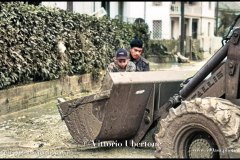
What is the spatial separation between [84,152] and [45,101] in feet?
18.4

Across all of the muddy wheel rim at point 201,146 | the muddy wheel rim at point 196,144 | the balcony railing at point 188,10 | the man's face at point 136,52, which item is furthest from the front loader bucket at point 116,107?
the balcony railing at point 188,10

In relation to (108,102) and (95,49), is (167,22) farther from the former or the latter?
(108,102)

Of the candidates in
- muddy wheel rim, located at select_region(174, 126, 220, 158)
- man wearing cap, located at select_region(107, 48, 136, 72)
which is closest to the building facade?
man wearing cap, located at select_region(107, 48, 136, 72)

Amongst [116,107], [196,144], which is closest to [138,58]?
[116,107]

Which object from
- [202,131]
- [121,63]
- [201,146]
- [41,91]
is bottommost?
[41,91]

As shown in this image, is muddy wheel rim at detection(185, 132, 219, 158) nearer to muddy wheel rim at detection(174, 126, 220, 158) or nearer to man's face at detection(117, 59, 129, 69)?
muddy wheel rim at detection(174, 126, 220, 158)

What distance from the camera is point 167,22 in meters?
49.1

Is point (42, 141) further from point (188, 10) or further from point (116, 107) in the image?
point (188, 10)

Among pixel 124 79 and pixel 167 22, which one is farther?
pixel 167 22

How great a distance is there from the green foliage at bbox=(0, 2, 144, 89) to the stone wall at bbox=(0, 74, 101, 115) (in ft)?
0.63

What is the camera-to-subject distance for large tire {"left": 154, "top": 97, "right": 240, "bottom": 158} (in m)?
5.18

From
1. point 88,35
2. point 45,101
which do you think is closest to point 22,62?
point 45,101

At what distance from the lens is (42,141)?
7891mm

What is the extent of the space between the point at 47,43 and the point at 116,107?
21.6 ft
